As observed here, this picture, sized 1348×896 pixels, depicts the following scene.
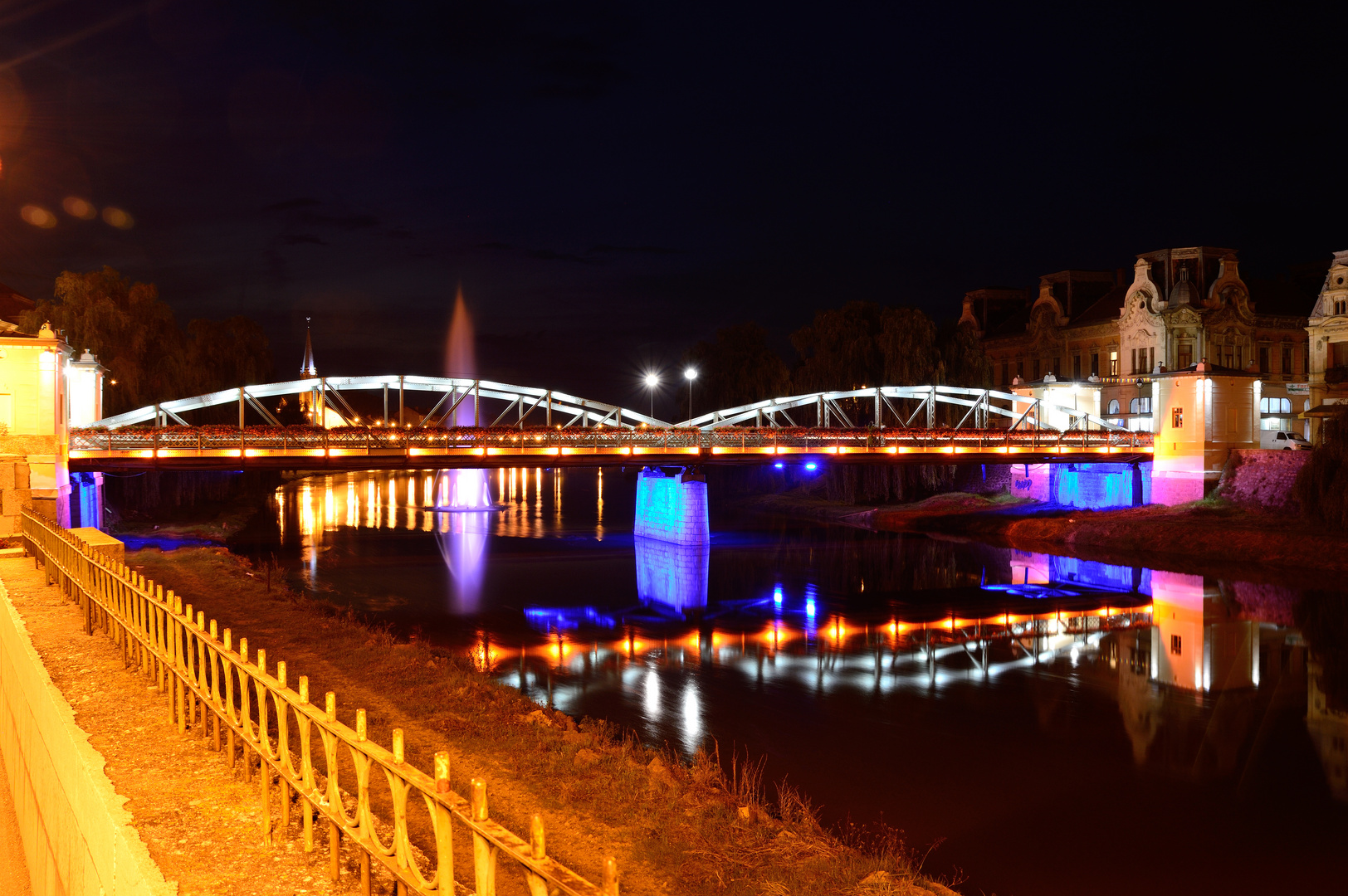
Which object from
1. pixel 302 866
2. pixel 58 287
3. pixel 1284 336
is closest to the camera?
pixel 302 866

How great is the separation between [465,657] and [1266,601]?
86.8 feet

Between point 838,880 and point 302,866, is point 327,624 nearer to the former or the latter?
point 838,880

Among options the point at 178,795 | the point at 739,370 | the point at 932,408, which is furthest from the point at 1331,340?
the point at 178,795

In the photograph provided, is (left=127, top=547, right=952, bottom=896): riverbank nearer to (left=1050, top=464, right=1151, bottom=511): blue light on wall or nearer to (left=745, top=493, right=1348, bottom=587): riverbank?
(left=745, top=493, right=1348, bottom=587): riverbank

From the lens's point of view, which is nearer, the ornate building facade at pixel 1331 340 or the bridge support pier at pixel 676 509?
the bridge support pier at pixel 676 509

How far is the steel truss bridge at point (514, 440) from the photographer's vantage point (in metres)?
38.4

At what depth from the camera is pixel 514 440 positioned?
43.4 meters

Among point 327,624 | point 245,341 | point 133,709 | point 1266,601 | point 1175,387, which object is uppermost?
point 245,341

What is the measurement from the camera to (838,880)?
1019cm

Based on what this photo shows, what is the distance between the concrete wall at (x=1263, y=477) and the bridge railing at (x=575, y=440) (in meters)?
5.05

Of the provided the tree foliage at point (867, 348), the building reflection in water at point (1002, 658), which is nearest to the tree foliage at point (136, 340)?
the building reflection in water at point (1002, 658)

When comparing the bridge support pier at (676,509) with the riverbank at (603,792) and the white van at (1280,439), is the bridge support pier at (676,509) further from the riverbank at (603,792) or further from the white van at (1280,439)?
the white van at (1280,439)

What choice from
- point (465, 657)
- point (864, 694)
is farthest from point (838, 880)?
point (465, 657)

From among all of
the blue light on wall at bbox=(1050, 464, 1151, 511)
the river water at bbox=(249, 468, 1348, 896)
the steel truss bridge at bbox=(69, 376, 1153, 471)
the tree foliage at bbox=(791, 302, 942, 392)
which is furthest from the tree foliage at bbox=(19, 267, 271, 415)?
the blue light on wall at bbox=(1050, 464, 1151, 511)
